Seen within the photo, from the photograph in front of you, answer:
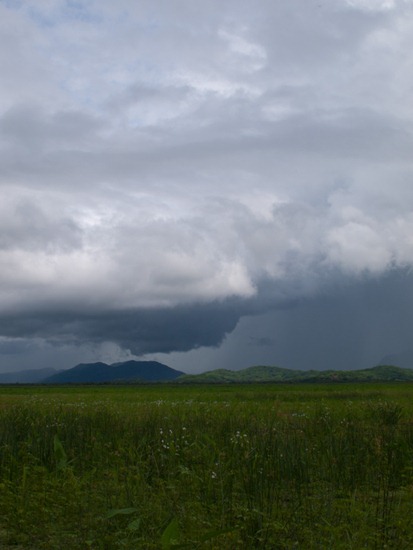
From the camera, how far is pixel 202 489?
30.3 ft

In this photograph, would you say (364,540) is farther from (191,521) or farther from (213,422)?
(213,422)

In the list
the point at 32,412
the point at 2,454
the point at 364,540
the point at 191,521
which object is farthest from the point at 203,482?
the point at 32,412

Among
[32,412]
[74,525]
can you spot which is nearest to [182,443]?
[74,525]

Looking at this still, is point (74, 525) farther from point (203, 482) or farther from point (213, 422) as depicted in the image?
point (213, 422)

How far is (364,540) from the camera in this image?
7.08m

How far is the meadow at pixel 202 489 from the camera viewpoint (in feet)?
23.5

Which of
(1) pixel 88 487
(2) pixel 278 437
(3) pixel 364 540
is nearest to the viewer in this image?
(3) pixel 364 540

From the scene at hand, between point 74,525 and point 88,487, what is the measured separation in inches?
84.6

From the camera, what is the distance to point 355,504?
8.30 meters

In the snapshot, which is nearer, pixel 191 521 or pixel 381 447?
pixel 191 521

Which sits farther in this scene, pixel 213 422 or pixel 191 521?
pixel 213 422

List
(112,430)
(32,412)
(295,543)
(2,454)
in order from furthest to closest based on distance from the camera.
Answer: (32,412) < (112,430) < (2,454) < (295,543)

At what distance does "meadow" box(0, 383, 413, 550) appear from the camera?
23.5 feet

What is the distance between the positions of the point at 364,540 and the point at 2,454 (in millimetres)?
8301
